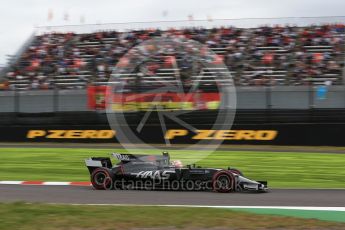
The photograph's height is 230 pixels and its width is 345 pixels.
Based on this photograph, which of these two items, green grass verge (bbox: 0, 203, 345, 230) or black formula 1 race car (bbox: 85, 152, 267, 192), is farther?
black formula 1 race car (bbox: 85, 152, 267, 192)

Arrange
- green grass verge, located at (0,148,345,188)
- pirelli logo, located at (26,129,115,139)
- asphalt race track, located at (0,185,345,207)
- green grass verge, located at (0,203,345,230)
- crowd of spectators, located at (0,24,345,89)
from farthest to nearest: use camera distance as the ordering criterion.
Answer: crowd of spectators, located at (0,24,345,89), pirelli logo, located at (26,129,115,139), green grass verge, located at (0,148,345,188), asphalt race track, located at (0,185,345,207), green grass verge, located at (0,203,345,230)

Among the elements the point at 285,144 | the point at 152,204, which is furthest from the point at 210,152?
the point at 152,204

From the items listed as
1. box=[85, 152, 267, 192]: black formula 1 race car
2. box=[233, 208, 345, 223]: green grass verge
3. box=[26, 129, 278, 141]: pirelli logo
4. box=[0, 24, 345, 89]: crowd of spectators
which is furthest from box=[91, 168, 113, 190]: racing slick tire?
box=[0, 24, 345, 89]: crowd of spectators

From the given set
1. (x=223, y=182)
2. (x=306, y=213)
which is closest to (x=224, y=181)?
(x=223, y=182)

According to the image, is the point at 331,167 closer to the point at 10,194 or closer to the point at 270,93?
the point at 270,93

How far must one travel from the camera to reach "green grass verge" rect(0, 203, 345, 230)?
5855 millimetres

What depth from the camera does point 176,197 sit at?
8.27 m

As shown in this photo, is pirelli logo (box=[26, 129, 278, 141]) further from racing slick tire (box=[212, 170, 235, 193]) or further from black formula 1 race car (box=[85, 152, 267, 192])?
racing slick tire (box=[212, 170, 235, 193])

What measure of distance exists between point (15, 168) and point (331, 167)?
289 inches

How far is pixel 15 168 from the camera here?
12625 mm

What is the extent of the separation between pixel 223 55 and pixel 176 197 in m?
A: 17.3

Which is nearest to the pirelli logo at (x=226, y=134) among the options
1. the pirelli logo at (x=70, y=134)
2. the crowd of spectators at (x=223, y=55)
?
the pirelli logo at (x=70, y=134)

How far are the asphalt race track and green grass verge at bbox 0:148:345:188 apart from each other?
4.45ft

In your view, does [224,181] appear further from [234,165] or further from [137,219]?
[234,165]
